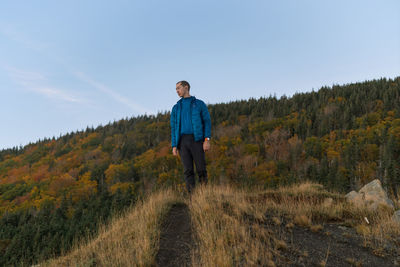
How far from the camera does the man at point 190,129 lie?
5363mm

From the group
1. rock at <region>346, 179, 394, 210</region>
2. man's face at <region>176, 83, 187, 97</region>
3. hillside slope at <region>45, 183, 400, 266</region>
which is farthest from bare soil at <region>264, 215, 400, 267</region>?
man's face at <region>176, 83, 187, 97</region>

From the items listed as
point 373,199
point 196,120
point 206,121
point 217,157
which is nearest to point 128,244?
point 196,120

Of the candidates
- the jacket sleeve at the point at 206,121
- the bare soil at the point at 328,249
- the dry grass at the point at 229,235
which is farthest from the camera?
the jacket sleeve at the point at 206,121

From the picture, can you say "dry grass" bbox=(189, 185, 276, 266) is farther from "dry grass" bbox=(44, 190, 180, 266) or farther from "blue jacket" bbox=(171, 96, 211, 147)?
"blue jacket" bbox=(171, 96, 211, 147)

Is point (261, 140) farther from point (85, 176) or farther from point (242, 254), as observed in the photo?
point (242, 254)

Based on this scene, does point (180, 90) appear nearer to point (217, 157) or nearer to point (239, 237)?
point (239, 237)

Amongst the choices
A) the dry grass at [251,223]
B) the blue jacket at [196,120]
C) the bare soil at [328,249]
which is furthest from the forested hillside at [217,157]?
the bare soil at [328,249]

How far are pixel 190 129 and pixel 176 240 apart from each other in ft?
7.48

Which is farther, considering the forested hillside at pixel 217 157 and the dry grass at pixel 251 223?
the forested hillside at pixel 217 157

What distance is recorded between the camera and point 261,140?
110000mm

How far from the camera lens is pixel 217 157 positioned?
299 feet

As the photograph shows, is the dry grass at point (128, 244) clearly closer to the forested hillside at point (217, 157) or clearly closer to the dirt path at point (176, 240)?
the dirt path at point (176, 240)

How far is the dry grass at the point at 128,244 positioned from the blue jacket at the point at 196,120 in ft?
5.22

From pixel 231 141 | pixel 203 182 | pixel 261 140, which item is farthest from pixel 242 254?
pixel 261 140
